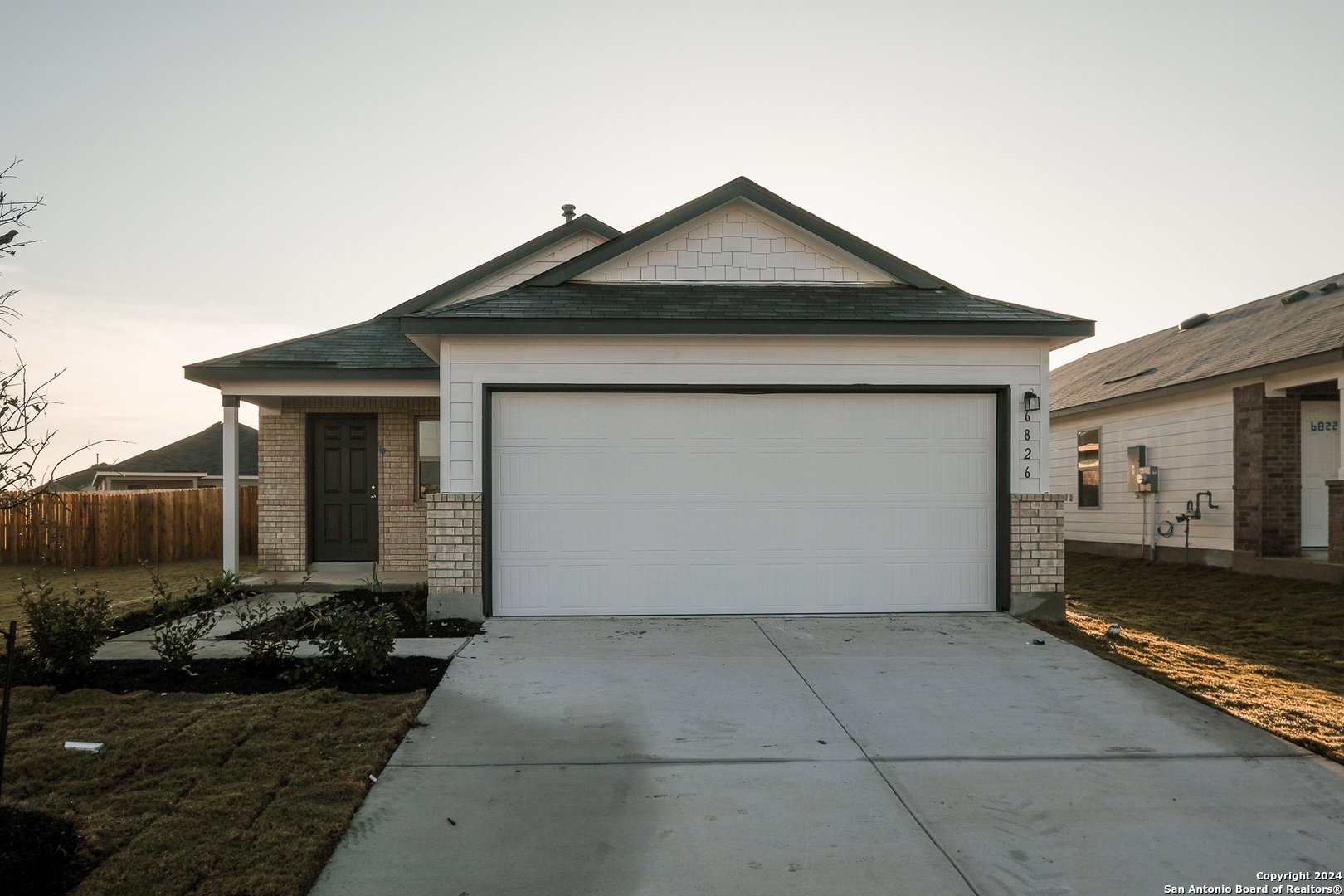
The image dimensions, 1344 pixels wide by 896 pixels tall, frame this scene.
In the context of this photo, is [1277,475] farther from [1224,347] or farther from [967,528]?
[967,528]

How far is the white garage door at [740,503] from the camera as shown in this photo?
8492 millimetres

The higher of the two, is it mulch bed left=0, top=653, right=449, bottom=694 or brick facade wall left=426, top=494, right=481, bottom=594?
brick facade wall left=426, top=494, right=481, bottom=594

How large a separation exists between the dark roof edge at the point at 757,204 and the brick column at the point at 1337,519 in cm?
616

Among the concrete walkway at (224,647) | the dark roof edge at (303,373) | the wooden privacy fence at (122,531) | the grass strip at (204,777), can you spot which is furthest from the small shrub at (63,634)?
the wooden privacy fence at (122,531)

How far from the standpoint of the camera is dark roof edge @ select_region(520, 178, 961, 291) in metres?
9.27

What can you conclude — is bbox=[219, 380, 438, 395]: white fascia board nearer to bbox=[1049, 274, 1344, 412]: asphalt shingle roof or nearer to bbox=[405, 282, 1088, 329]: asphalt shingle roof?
bbox=[405, 282, 1088, 329]: asphalt shingle roof

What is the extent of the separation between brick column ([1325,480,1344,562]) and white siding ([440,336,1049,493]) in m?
5.24

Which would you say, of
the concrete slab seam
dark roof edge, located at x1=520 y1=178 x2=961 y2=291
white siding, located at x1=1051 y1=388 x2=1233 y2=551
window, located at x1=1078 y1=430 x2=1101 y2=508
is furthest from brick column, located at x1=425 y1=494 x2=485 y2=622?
window, located at x1=1078 y1=430 x2=1101 y2=508

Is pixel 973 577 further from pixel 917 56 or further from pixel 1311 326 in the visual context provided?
pixel 1311 326

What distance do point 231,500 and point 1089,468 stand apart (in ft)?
52.4

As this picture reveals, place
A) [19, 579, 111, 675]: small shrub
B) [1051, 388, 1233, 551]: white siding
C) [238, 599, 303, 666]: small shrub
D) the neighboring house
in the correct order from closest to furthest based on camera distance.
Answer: [19, 579, 111, 675]: small shrub < [238, 599, 303, 666]: small shrub < [1051, 388, 1233, 551]: white siding < the neighboring house

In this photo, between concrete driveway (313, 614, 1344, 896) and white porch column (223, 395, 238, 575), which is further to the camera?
white porch column (223, 395, 238, 575)

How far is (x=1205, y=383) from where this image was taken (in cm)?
1307

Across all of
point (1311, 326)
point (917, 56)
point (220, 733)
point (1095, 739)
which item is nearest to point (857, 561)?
point (1095, 739)
